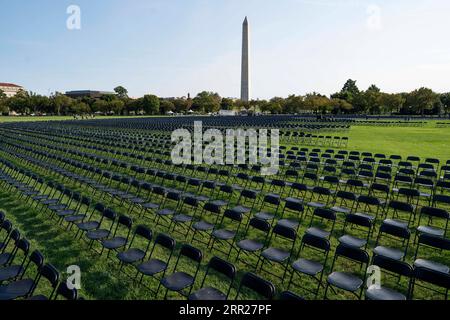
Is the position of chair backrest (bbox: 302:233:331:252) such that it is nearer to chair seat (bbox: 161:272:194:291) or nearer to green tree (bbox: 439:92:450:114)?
chair seat (bbox: 161:272:194:291)

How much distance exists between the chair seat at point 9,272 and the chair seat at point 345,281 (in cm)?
421

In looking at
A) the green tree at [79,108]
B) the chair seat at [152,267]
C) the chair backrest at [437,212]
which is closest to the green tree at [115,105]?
the green tree at [79,108]

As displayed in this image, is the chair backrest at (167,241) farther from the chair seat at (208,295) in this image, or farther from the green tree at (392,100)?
the green tree at (392,100)

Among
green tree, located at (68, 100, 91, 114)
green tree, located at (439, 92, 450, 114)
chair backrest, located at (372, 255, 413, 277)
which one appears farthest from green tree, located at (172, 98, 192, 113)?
chair backrest, located at (372, 255, 413, 277)

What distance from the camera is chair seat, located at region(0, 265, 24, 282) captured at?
13.5 feet

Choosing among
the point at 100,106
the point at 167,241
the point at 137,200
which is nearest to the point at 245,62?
the point at 100,106

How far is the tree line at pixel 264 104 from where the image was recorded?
6412 centimetres

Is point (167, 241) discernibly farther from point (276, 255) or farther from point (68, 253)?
point (68, 253)

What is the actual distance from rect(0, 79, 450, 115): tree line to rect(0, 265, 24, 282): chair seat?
6325 cm

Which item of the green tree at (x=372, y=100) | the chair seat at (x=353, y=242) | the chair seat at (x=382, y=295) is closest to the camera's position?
the chair seat at (x=382, y=295)

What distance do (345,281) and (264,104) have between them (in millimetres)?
79297

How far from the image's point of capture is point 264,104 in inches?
3194
